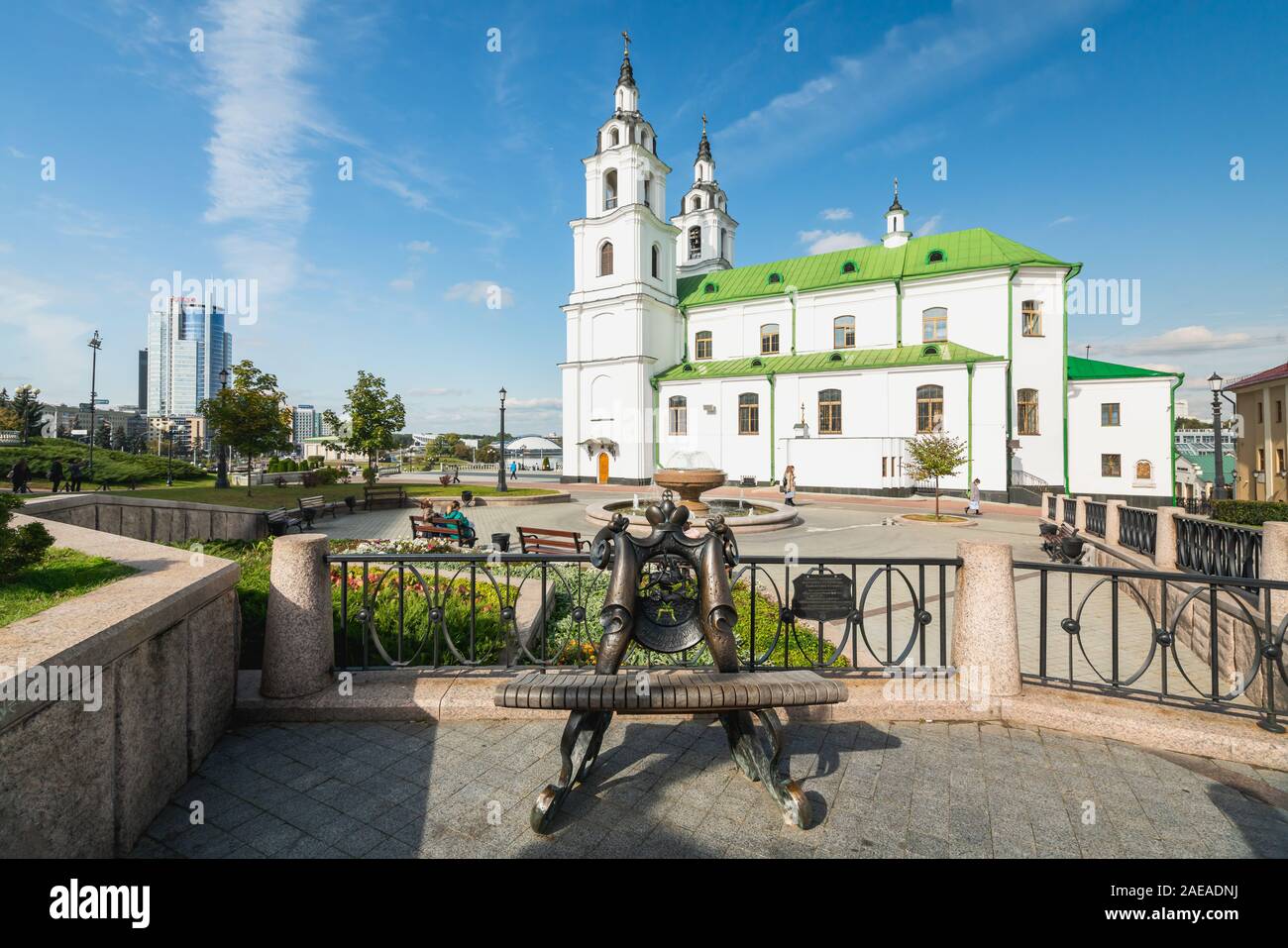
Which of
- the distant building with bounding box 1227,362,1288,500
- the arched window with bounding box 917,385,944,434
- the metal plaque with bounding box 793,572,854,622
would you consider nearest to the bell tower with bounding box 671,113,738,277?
the arched window with bounding box 917,385,944,434

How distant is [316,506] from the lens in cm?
1939

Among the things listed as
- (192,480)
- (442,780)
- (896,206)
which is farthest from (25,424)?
(896,206)

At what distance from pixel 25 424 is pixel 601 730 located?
7004cm

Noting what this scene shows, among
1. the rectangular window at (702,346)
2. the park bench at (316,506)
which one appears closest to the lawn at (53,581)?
the park bench at (316,506)

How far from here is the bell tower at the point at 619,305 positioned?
39.6m

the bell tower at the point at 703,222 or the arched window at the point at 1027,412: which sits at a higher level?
the bell tower at the point at 703,222

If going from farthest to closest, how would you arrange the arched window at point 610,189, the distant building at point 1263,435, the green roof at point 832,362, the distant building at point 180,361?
the distant building at point 180,361 < the arched window at point 610,189 < the distant building at point 1263,435 < the green roof at point 832,362

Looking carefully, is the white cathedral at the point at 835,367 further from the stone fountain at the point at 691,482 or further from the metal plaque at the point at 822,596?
the metal plaque at the point at 822,596

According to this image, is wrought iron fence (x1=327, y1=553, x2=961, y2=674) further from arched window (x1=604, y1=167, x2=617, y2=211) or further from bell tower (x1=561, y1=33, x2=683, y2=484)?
arched window (x1=604, y1=167, x2=617, y2=211)

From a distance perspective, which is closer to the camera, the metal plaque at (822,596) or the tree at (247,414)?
the metal plaque at (822,596)

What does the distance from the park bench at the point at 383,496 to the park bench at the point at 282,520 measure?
19.5 ft

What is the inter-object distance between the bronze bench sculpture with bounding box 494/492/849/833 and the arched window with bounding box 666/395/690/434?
118 feet

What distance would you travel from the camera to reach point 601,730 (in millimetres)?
3438
